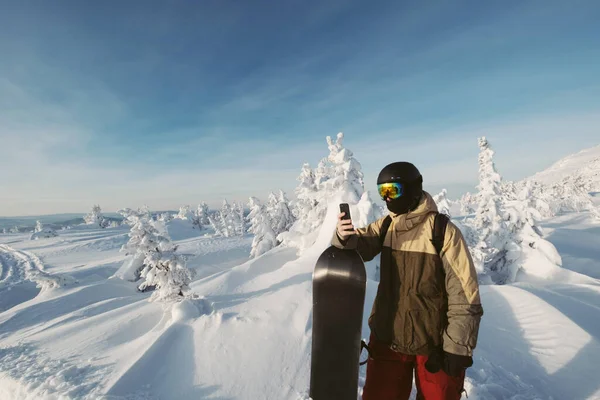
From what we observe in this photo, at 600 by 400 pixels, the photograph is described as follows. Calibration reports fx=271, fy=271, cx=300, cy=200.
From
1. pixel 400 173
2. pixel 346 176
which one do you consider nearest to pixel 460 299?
pixel 400 173

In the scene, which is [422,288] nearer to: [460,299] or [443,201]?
[460,299]

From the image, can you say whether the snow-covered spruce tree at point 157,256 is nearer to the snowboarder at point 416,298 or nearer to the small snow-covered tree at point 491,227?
the snowboarder at point 416,298

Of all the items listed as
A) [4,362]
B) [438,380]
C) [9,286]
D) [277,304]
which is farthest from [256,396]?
[9,286]

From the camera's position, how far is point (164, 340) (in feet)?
22.9

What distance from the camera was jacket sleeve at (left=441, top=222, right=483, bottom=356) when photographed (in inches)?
107

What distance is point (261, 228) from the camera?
122 ft

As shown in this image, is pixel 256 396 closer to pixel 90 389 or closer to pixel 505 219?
pixel 90 389

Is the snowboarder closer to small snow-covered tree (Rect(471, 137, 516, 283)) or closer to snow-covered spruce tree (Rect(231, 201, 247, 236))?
small snow-covered tree (Rect(471, 137, 516, 283))

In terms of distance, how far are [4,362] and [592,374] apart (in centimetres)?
1410

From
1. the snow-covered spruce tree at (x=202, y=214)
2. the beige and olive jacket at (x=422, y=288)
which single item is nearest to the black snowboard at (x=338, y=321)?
the beige and olive jacket at (x=422, y=288)

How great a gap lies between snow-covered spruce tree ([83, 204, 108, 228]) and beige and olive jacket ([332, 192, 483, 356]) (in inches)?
4464

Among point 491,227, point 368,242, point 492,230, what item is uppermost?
point 368,242

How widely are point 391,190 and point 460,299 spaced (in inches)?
52.0

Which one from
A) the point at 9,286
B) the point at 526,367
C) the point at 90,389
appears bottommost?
the point at 9,286
